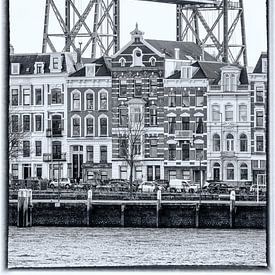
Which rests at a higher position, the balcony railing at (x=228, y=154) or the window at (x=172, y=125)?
the window at (x=172, y=125)

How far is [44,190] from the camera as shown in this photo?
53.0 ft

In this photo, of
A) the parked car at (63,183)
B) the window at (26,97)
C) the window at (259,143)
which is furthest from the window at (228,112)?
the window at (26,97)

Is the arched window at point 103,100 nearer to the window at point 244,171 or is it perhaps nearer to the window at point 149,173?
the window at point 149,173

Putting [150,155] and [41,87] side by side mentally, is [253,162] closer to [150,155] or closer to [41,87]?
[150,155]

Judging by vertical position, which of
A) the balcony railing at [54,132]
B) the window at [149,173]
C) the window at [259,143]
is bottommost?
the window at [149,173]

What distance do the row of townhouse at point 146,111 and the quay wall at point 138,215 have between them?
2.27 ft

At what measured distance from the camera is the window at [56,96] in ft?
62.0

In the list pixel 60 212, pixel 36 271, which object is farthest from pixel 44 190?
pixel 36 271

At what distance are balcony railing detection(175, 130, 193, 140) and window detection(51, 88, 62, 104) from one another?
2.40 meters

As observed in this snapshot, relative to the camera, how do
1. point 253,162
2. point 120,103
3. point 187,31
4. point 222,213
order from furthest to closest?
point 120,103, point 222,213, point 253,162, point 187,31

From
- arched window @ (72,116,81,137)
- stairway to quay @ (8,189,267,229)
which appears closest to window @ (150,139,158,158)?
arched window @ (72,116,81,137)

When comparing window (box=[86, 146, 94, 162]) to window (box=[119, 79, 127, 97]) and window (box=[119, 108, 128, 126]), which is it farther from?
window (box=[119, 79, 127, 97])

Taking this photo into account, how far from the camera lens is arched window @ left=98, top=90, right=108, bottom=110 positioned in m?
20.0

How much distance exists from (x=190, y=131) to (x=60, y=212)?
4.49 meters
